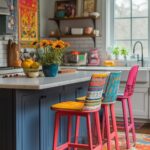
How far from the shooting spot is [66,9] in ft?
22.0

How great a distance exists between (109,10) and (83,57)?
98 cm

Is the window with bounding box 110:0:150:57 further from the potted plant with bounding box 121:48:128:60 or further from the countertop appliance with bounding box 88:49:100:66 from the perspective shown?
the countertop appliance with bounding box 88:49:100:66

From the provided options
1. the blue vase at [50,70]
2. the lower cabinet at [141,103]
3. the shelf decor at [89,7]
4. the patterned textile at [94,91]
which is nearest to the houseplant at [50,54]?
the blue vase at [50,70]

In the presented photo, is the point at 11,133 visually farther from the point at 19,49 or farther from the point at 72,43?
the point at 72,43

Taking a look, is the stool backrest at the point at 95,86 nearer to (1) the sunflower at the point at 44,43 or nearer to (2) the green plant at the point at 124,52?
(1) the sunflower at the point at 44,43

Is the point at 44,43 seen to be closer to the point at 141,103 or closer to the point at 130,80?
the point at 130,80

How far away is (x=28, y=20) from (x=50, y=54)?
270 centimetres

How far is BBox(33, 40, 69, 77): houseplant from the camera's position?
12.2ft

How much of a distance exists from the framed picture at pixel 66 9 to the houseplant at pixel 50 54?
2969mm

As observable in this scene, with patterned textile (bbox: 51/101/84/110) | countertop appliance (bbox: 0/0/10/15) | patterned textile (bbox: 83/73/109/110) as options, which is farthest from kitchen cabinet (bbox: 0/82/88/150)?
countertop appliance (bbox: 0/0/10/15)

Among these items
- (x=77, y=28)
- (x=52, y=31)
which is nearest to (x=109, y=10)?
(x=77, y=28)

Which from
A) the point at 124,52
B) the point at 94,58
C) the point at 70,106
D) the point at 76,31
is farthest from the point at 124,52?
the point at 70,106

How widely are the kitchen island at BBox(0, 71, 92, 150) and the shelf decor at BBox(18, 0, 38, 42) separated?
2.80m

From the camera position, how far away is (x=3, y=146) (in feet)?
10.1
